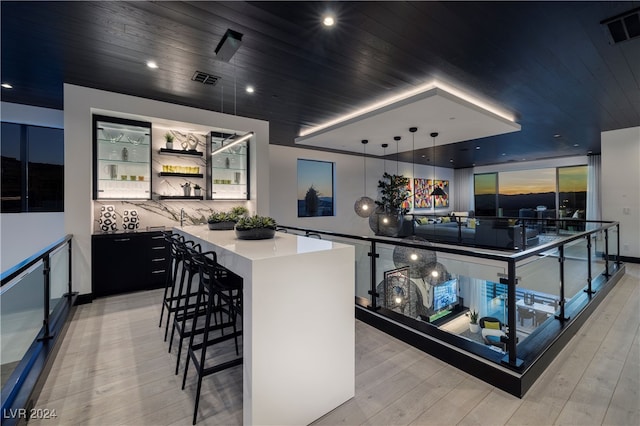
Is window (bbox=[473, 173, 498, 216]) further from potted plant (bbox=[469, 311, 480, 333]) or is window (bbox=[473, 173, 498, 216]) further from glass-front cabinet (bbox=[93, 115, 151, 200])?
A: glass-front cabinet (bbox=[93, 115, 151, 200])

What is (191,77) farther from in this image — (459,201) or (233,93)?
(459,201)

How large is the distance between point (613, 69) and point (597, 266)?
3094mm

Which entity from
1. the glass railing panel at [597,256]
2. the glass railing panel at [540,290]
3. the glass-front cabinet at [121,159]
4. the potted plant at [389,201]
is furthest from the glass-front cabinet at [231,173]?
the glass railing panel at [597,256]

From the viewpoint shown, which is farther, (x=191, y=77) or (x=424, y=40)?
(x=191, y=77)

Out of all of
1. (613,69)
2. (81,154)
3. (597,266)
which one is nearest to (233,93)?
(81,154)

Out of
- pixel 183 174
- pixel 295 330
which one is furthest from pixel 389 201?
pixel 295 330

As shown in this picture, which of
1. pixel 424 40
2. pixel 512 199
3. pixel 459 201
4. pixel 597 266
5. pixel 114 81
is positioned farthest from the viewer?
pixel 459 201

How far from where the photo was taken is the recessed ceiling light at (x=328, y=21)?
2522mm

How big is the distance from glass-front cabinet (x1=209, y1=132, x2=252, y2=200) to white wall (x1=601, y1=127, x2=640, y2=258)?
27.1 feet

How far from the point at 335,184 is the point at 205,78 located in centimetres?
588

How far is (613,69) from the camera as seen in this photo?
11.5ft

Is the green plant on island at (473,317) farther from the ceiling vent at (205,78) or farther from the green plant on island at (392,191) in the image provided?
the green plant on island at (392,191)

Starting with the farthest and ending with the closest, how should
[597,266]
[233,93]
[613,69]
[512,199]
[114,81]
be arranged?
[512,199] → [597,266] → [233,93] → [114,81] → [613,69]

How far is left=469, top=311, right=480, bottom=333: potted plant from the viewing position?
4157mm
